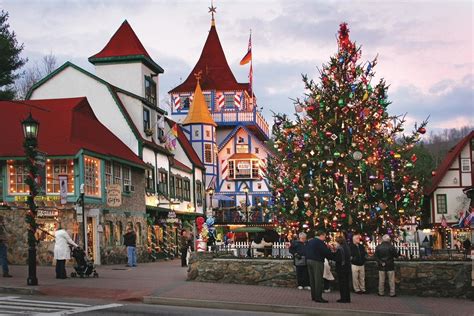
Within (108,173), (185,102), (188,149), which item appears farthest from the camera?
(185,102)

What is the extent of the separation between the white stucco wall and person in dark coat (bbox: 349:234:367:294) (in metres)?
20.0

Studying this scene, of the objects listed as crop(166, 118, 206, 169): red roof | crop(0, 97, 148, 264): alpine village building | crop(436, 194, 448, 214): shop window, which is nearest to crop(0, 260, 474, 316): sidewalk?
crop(0, 97, 148, 264): alpine village building

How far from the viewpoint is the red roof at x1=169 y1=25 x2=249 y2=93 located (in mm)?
63750

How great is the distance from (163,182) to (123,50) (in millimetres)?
8156

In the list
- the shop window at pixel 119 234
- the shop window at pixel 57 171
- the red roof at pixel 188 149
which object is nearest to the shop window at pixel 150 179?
the shop window at pixel 119 234

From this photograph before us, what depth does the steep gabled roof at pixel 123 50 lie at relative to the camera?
3888 centimetres

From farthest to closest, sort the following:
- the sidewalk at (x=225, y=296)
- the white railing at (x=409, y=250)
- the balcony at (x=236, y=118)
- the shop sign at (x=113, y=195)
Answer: the balcony at (x=236, y=118), the shop sign at (x=113, y=195), the white railing at (x=409, y=250), the sidewalk at (x=225, y=296)

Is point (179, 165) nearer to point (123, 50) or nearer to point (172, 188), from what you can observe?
point (172, 188)

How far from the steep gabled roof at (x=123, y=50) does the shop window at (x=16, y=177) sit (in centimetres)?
1263

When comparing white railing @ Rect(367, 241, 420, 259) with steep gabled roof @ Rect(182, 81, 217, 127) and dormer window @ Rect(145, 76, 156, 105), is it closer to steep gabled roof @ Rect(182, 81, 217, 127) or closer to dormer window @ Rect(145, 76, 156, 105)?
dormer window @ Rect(145, 76, 156, 105)

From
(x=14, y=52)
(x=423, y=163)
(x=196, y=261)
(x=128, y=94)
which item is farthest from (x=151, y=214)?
(x=423, y=163)

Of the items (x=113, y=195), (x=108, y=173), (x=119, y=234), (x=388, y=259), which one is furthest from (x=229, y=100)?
(x=388, y=259)

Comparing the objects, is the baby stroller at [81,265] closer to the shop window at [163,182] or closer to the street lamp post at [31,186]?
the street lamp post at [31,186]

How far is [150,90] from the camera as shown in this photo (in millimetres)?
40375
